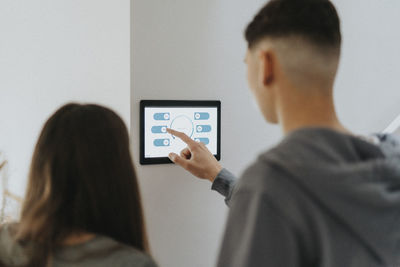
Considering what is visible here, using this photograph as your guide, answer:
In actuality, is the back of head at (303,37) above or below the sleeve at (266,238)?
above

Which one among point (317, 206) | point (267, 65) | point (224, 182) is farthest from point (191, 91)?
point (317, 206)

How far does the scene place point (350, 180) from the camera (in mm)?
715

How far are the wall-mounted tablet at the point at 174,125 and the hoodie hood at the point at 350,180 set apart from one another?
27.1 inches

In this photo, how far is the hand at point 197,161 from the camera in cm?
139

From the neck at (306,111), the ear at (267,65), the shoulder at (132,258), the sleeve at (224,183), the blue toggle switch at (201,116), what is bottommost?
the shoulder at (132,258)

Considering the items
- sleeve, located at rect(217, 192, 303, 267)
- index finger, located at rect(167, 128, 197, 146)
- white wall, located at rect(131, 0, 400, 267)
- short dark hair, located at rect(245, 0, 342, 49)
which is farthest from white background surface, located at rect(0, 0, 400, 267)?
sleeve, located at rect(217, 192, 303, 267)

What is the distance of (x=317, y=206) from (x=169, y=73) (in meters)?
0.81

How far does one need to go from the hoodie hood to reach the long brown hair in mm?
314

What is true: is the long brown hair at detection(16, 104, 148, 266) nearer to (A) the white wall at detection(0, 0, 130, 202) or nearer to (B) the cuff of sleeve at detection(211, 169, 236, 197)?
(B) the cuff of sleeve at detection(211, 169, 236, 197)

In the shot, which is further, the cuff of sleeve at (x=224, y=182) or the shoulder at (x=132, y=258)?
the cuff of sleeve at (x=224, y=182)

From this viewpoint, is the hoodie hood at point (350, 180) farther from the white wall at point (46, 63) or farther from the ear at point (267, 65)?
the white wall at point (46, 63)

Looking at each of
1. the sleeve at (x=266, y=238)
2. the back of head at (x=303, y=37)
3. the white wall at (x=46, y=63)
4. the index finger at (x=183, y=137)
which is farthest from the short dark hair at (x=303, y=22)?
the white wall at (x=46, y=63)

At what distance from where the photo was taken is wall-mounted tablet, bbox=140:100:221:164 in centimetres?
139

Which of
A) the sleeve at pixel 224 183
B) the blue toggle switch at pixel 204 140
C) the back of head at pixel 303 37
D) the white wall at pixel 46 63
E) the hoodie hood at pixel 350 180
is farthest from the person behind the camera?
the white wall at pixel 46 63
